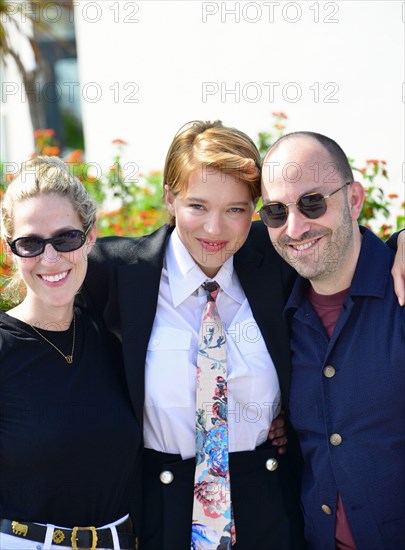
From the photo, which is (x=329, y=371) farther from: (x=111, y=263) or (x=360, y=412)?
(x=111, y=263)

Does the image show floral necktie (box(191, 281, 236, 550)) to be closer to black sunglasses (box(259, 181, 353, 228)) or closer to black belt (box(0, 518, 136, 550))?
black belt (box(0, 518, 136, 550))

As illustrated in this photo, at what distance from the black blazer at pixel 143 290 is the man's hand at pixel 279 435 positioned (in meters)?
0.12

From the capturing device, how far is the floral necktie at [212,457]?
303 cm

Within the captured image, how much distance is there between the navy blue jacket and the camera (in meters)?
2.85

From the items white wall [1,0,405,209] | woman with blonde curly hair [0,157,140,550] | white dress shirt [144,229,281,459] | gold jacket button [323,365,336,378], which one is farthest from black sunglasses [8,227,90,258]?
white wall [1,0,405,209]

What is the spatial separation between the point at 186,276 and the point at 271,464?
87 centimetres

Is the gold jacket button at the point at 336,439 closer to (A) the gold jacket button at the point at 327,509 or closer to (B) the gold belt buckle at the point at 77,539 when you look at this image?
(A) the gold jacket button at the point at 327,509

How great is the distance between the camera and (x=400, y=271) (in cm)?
296

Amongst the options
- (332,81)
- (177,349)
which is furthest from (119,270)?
(332,81)

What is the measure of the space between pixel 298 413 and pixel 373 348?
17.4 inches

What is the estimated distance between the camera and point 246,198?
3.31m

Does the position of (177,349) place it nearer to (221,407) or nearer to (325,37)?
(221,407)

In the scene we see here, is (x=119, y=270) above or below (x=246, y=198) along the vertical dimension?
below

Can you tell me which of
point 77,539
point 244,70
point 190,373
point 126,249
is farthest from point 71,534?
point 244,70
